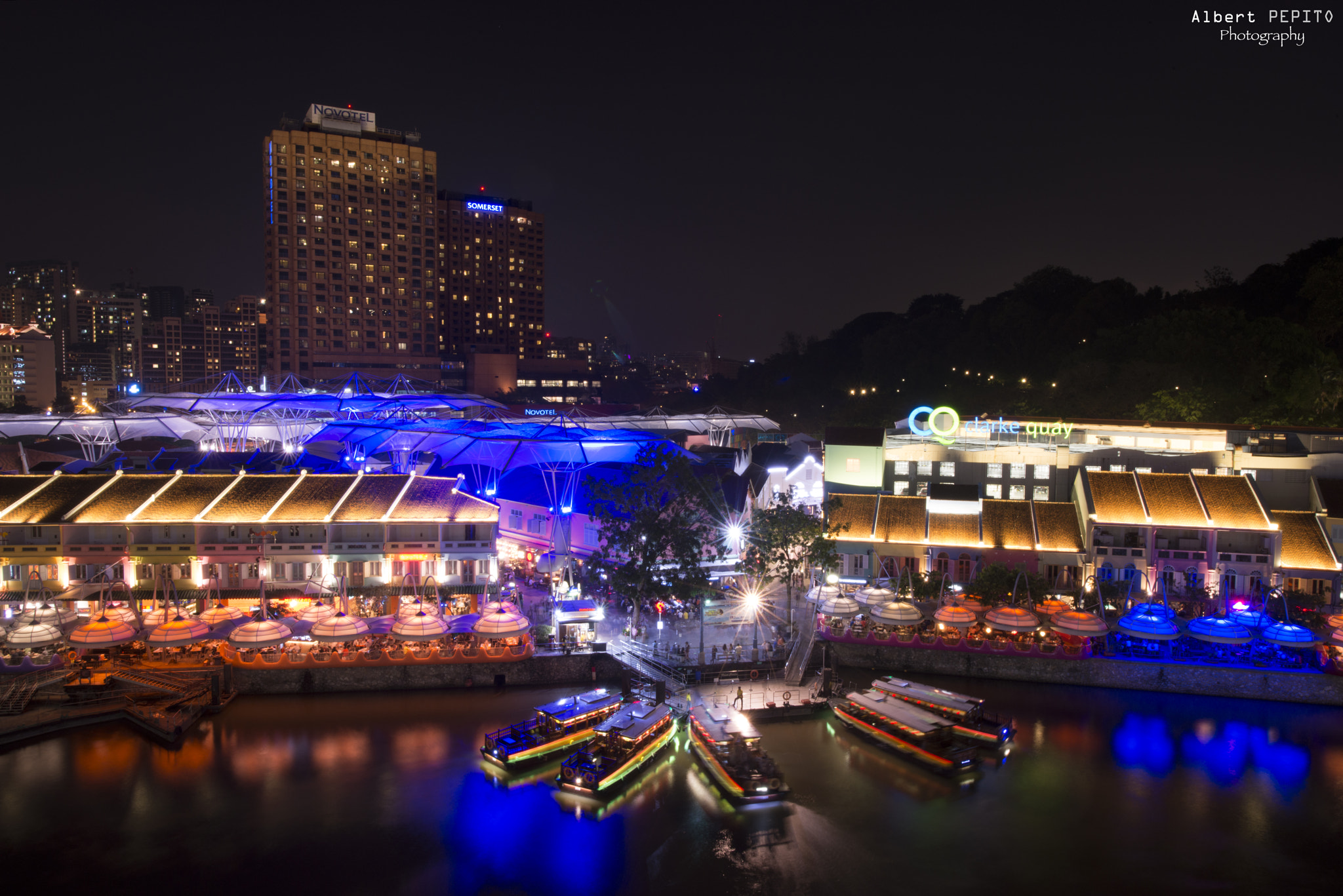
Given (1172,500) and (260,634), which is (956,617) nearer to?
(1172,500)

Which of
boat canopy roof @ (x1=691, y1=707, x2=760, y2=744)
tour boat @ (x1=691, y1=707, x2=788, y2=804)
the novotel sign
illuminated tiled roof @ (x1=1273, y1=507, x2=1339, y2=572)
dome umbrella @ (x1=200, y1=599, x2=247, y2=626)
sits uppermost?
the novotel sign

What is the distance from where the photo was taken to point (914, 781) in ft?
68.5

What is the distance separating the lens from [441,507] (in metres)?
30.0

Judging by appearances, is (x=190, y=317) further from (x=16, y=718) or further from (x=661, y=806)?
(x=661, y=806)

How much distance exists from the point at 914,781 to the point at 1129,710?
28.2ft

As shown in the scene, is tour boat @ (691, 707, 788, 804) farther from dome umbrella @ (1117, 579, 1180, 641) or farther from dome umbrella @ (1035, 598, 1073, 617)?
dome umbrella @ (1117, 579, 1180, 641)

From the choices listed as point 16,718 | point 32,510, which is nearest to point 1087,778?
point 16,718

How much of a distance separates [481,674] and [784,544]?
1136cm

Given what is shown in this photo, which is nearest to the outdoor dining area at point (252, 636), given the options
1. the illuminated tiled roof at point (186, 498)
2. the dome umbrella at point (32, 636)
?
the dome umbrella at point (32, 636)

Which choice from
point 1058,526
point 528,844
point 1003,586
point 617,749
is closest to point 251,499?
point 617,749

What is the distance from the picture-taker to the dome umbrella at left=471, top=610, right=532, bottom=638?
24969mm

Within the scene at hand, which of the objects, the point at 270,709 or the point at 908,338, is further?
the point at 908,338

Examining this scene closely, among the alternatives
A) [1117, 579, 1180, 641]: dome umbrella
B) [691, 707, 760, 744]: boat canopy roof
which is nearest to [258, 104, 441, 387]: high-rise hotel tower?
[691, 707, 760, 744]: boat canopy roof

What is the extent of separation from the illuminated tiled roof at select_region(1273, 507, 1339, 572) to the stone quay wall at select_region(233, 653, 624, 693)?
24498mm
